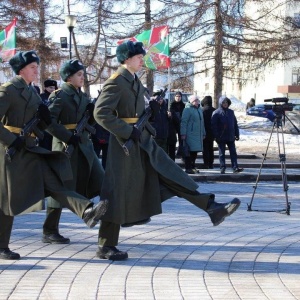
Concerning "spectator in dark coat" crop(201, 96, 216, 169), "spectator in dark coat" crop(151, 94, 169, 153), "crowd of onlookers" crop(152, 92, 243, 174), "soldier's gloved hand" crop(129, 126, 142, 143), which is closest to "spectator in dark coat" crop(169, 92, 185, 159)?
"crowd of onlookers" crop(152, 92, 243, 174)

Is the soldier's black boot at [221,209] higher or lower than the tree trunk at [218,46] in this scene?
lower

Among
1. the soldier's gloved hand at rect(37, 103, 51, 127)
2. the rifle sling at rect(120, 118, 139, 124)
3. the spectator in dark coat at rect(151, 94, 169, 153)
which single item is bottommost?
the spectator in dark coat at rect(151, 94, 169, 153)

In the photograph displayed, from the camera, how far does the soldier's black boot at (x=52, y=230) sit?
762 cm

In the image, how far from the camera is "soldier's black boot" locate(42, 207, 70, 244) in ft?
25.0

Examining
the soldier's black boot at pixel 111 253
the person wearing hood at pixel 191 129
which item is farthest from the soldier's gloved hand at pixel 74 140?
the person wearing hood at pixel 191 129

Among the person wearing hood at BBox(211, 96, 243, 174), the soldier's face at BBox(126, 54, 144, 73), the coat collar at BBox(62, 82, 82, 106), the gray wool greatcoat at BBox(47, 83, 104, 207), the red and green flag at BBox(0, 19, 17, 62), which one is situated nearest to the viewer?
the soldier's face at BBox(126, 54, 144, 73)

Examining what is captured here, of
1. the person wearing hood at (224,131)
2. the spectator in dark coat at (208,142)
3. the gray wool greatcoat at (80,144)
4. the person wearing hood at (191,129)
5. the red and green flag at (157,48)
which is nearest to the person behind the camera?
the gray wool greatcoat at (80,144)

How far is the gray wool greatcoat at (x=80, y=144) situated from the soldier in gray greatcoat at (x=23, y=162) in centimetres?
58

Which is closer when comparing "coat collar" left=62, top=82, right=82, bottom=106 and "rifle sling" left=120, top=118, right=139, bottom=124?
"rifle sling" left=120, top=118, right=139, bottom=124

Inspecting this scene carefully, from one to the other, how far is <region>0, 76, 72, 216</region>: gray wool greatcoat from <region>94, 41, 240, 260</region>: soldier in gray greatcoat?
1.71ft

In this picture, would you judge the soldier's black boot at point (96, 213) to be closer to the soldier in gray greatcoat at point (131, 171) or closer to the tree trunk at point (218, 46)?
the soldier in gray greatcoat at point (131, 171)

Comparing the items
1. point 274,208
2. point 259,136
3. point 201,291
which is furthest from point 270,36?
point 201,291

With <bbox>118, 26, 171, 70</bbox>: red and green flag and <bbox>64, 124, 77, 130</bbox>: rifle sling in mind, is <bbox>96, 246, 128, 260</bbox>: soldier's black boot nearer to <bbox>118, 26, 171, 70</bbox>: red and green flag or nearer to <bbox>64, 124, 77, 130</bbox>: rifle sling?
<bbox>64, 124, 77, 130</bbox>: rifle sling

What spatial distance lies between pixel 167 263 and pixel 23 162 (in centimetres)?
154
